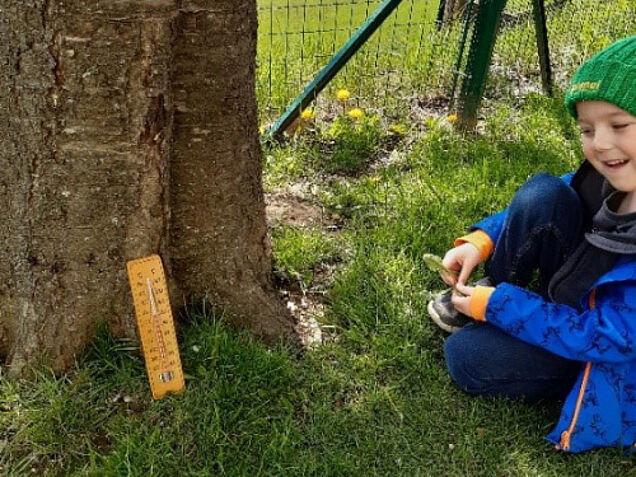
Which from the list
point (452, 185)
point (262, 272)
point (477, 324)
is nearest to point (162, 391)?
point (262, 272)

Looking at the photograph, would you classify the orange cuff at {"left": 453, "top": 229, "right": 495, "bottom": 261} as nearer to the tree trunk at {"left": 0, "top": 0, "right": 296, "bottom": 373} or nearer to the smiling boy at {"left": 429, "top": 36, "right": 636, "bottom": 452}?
the smiling boy at {"left": 429, "top": 36, "right": 636, "bottom": 452}

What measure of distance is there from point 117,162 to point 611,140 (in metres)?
1.39

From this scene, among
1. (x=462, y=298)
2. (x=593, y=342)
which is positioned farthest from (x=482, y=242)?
(x=593, y=342)

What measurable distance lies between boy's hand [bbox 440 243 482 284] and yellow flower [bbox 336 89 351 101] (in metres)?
1.64

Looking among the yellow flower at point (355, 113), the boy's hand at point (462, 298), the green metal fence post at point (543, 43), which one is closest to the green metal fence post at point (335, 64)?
the yellow flower at point (355, 113)

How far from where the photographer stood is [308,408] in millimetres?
2248

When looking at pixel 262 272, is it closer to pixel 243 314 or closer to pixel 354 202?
pixel 243 314

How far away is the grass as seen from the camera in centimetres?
202

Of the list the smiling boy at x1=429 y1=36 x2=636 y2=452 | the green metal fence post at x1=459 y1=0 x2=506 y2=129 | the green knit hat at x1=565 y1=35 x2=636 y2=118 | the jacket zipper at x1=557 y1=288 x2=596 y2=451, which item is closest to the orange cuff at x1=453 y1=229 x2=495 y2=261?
the smiling boy at x1=429 y1=36 x2=636 y2=452

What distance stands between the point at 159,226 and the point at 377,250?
113cm

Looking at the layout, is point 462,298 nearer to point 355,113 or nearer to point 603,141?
point 603,141

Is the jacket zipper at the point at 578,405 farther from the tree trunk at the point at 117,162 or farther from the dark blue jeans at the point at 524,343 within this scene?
the tree trunk at the point at 117,162

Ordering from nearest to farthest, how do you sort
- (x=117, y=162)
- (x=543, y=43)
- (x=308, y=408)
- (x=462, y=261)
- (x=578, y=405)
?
(x=117, y=162)
(x=578, y=405)
(x=308, y=408)
(x=462, y=261)
(x=543, y=43)

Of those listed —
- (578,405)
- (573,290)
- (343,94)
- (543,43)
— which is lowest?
(578,405)
